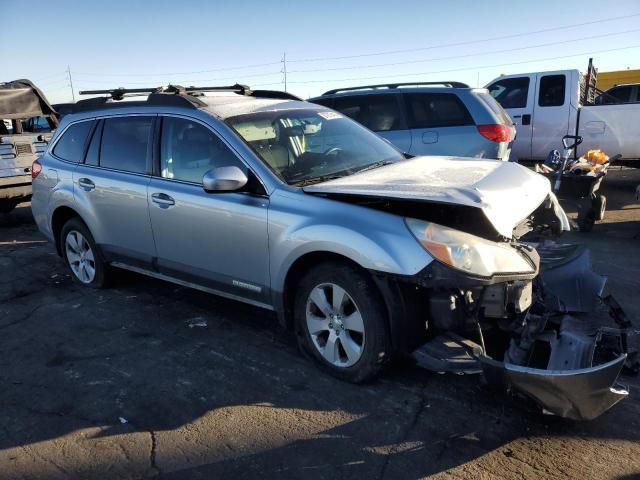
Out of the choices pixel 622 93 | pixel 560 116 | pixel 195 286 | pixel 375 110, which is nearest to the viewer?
pixel 195 286

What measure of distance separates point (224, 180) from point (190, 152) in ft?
2.72

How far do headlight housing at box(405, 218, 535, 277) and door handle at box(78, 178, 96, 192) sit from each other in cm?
327

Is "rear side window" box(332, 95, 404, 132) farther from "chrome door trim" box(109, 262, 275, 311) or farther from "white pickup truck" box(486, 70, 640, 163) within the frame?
"chrome door trim" box(109, 262, 275, 311)

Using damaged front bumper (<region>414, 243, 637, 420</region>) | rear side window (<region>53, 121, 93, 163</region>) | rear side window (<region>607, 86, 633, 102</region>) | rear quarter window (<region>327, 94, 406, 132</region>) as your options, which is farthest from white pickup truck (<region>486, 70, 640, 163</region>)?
rear side window (<region>53, 121, 93, 163</region>)

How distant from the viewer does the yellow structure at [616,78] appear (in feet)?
68.9

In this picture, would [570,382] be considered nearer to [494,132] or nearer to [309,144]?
[309,144]

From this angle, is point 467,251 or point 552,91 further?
point 552,91

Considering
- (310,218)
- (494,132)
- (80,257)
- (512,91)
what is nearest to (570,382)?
(310,218)

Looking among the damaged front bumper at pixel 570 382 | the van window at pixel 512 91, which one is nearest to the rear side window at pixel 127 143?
the damaged front bumper at pixel 570 382

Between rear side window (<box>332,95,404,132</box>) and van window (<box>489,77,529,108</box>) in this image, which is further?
van window (<box>489,77,529,108</box>)

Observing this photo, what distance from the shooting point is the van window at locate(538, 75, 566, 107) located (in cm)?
1048

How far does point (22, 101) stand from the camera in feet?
33.0

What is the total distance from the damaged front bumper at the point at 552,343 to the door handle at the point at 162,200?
229 cm

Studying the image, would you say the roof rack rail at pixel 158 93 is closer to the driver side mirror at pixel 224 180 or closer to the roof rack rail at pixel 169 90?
the roof rack rail at pixel 169 90
